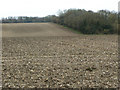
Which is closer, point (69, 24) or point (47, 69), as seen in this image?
point (47, 69)

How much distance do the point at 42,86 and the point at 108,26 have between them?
3640 cm

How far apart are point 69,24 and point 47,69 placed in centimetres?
3618

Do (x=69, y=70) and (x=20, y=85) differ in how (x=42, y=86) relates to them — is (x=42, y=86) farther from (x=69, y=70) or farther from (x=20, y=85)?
(x=69, y=70)

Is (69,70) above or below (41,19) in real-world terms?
below

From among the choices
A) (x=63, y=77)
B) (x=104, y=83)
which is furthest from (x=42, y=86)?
(x=104, y=83)

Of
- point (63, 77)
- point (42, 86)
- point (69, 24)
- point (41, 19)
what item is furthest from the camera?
point (41, 19)

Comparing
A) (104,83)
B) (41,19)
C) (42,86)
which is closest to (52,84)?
(42,86)

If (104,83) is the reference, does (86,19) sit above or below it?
above

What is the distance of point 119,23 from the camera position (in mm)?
39906

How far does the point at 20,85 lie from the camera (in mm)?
6805

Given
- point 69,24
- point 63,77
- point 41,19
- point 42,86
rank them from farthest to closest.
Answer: point 41,19 < point 69,24 < point 63,77 < point 42,86

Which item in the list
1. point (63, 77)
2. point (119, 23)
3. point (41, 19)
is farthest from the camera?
point (41, 19)

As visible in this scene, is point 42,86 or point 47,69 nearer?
point 42,86

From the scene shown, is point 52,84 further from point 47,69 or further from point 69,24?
point 69,24
